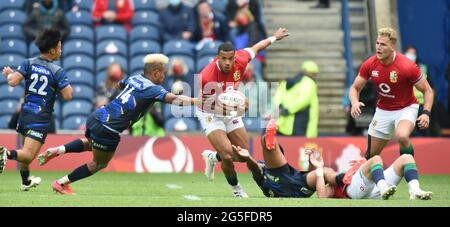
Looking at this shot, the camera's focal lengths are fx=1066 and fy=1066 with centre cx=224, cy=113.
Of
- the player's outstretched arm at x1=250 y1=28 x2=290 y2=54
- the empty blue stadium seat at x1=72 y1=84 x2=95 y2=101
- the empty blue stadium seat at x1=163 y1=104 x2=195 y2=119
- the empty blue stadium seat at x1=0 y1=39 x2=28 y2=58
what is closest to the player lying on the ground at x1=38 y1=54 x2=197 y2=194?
the player's outstretched arm at x1=250 y1=28 x2=290 y2=54

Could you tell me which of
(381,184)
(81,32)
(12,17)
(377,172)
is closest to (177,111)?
(81,32)

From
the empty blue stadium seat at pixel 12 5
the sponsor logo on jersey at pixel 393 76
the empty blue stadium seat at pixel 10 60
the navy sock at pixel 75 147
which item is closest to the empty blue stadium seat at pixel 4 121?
the empty blue stadium seat at pixel 10 60

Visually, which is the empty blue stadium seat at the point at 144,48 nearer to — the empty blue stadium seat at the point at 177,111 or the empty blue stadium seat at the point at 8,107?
the empty blue stadium seat at the point at 177,111

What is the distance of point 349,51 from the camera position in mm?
22609

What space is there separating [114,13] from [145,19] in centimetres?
69

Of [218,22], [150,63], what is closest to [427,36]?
[218,22]

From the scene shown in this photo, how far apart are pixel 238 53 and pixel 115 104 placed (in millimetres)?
2097

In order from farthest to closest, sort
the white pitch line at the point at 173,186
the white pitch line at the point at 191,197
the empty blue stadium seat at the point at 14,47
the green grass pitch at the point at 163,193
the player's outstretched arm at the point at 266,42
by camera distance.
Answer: the empty blue stadium seat at the point at 14,47
the white pitch line at the point at 173,186
the player's outstretched arm at the point at 266,42
the white pitch line at the point at 191,197
the green grass pitch at the point at 163,193

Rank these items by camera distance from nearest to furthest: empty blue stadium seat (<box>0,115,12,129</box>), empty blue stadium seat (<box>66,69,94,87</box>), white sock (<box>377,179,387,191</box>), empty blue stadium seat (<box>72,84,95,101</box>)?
white sock (<box>377,179,387,191</box>) < empty blue stadium seat (<box>0,115,12,129</box>) < empty blue stadium seat (<box>72,84,95,101</box>) < empty blue stadium seat (<box>66,69,94,87</box>)

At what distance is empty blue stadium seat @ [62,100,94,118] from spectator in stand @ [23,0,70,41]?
1697 millimetres

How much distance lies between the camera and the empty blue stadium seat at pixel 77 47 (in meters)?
22.5

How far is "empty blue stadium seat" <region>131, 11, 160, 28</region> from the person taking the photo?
2325 cm

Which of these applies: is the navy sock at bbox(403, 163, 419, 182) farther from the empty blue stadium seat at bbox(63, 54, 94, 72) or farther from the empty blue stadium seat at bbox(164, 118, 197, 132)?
the empty blue stadium seat at bbox(63, 54, 94, 72)

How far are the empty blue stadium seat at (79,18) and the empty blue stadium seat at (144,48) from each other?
1267mm
